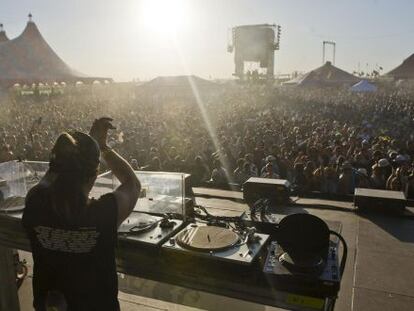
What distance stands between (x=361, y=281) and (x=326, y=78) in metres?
43.0

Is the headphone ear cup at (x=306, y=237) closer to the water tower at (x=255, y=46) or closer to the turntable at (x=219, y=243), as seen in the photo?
the turntable at (x=219, y=243)

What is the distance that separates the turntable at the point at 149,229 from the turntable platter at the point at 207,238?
122 millimetres

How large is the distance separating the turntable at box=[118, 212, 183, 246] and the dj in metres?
0.57

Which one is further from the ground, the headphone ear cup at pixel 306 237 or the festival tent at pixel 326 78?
the festival tent at pixel 326 78

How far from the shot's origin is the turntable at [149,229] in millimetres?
3029

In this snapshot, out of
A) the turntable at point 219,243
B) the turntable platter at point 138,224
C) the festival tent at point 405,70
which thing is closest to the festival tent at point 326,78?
the festival tent at point 405,70

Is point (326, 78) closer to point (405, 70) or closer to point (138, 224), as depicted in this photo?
point (405, 70)

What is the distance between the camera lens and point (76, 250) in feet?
7.54

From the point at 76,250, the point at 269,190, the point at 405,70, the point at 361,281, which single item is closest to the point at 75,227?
the point at 76,250

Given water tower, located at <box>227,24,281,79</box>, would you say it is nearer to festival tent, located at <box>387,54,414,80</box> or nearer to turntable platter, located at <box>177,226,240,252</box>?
festival tent, located at <box>387,54,414,80</box>

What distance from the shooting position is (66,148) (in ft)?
7.20

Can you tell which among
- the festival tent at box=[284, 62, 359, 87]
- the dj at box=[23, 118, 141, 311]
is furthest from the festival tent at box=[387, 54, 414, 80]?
the dj at box=[23, 118, 141, 311]

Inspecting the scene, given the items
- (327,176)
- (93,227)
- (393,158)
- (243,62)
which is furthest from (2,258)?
(243,62)

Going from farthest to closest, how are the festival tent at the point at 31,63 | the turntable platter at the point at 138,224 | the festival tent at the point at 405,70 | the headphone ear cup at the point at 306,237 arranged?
the festival tent at the point at 405,70 → the festival tent at the point at 31,63 → the turntable platter at the point at 138,224 → the headphone ear cup at the point at 306,237
